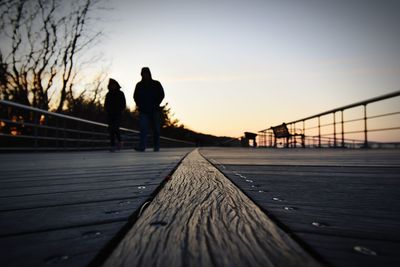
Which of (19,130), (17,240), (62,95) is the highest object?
(62,95)

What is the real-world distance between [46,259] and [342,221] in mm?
457

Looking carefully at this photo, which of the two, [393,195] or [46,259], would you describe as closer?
[46,259]

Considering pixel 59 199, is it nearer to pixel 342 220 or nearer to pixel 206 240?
pixel 206 240

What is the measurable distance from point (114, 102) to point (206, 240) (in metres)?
5.85

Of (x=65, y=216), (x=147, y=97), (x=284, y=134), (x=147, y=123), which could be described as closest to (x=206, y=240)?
(x=65, y=216)

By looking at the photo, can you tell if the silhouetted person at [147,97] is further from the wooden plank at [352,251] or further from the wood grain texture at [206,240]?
the wooden plank at [352,251]

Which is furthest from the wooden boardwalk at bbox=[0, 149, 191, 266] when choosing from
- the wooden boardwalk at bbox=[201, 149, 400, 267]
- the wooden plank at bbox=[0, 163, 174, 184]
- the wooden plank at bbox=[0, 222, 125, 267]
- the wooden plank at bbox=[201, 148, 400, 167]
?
the wooden plank at bbox=[201, 148, 400, 167]

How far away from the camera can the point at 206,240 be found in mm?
391

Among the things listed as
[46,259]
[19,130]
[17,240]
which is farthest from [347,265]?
[19,130]

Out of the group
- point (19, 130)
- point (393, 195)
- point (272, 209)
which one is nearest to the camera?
point (272, 209)

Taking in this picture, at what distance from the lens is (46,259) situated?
35 cm

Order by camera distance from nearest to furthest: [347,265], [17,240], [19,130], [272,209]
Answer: [347,265] → [17,240] → [272,209] → [19,130]

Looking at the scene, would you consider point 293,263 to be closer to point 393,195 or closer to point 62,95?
point 393,195

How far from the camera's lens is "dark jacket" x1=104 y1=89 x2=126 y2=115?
5902mm
